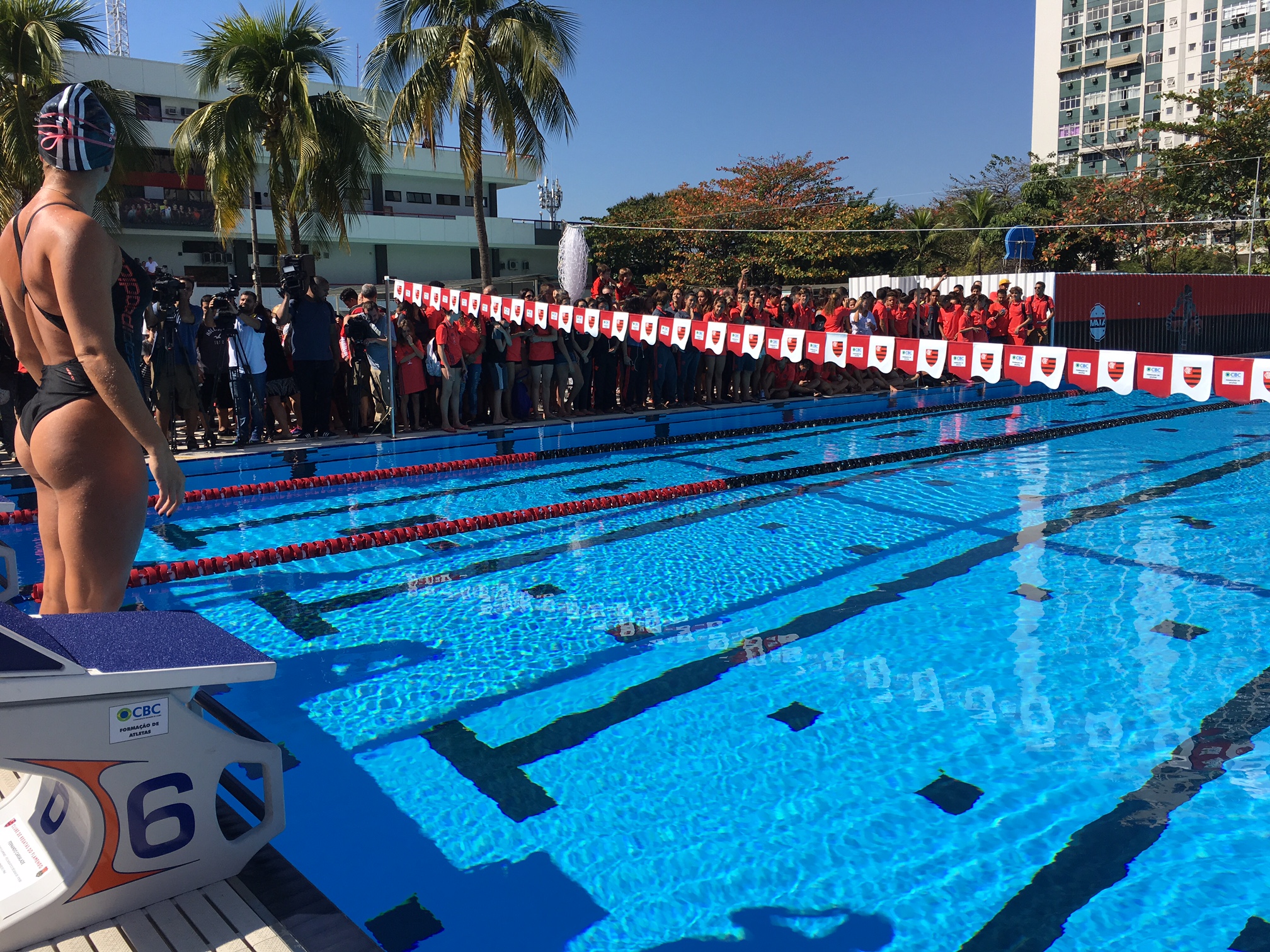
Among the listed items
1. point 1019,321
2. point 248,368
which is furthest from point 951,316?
point 248,368

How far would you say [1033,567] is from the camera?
6.39 m

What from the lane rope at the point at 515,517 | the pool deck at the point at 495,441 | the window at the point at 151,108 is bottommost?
the lane rope at the point at 515,517

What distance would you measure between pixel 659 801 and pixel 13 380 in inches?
334

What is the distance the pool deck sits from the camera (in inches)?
361

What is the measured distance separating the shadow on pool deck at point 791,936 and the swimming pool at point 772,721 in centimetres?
1

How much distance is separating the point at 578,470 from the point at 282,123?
9769mm

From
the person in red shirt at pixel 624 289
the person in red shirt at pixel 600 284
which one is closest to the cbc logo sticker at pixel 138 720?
the person in red shirt at pixel 600 284

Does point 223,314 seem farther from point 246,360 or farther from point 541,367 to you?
point 541,367

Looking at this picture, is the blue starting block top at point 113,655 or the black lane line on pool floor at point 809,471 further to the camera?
the black lane line on pool floor at point 809,471

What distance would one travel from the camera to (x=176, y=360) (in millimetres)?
9234

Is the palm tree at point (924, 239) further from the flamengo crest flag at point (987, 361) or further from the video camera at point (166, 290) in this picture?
the video camera at point (166, 290)

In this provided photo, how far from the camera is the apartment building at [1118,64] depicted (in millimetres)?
58219


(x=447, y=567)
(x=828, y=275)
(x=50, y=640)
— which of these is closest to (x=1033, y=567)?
(x=447, y=567)

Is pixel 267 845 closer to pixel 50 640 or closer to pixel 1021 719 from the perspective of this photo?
pixel 50 640
